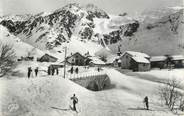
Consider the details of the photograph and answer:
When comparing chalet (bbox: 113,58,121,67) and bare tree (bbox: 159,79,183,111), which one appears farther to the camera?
chalet (bbox: 113,58,121,67)

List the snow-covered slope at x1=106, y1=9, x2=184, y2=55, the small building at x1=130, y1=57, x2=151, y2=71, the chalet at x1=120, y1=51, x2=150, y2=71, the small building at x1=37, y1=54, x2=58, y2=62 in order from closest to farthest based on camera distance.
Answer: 1. the small building at x1=130, y1=57, x2=151, y2=71
2. the chalet at x1=120, y1=51, x2=150, y2=71
3. the small building at x1=37, y1=54, x2=58, y2=62
4. the snow-covered slope at x1=106, y1=9, x2=184, y2=55

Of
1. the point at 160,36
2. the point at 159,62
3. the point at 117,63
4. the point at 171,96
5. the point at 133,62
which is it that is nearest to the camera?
the point at 171,96

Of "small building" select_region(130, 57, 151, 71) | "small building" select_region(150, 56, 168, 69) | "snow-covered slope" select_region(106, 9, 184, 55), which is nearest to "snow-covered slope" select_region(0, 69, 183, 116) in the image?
"small building" select_region(130, 57, 151, 71)

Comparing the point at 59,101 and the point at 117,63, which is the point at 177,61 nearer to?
the point at 117,63

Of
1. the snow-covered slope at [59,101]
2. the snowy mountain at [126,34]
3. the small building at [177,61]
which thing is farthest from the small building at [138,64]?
the snow-covered slope at [59,101]

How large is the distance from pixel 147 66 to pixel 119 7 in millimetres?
33896

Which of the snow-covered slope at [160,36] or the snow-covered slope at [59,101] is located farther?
the snow-covered slope at [160,36]

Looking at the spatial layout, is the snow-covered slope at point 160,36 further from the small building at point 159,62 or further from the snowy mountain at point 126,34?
the small building at point 159,62

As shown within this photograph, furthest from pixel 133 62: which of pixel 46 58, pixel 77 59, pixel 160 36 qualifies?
pixel 160 36

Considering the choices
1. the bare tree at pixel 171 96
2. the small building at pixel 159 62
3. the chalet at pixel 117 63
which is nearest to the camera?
the bare tree at pixel 171 96

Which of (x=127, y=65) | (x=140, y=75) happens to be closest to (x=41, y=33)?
(x=127, y=65)

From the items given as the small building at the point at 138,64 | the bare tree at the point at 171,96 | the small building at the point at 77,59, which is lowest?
the bare tree at the point at 171,96

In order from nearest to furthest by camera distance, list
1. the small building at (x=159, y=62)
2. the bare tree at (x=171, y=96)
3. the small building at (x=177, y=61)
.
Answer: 1. the bare tree at (x=171, y=96)
2. the small building at (x=177, y=61)
3. the small building at (x=159, y=62)

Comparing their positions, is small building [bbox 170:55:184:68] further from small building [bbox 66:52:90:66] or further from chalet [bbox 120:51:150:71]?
small building [bbox 66:52:90:66]
